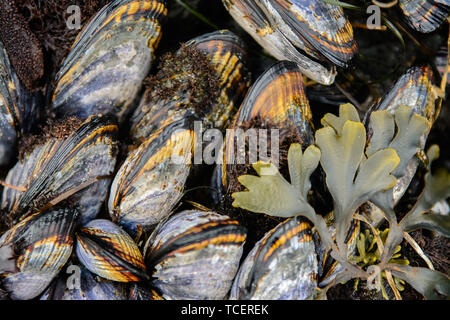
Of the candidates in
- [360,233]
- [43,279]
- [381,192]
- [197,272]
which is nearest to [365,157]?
[381,192]

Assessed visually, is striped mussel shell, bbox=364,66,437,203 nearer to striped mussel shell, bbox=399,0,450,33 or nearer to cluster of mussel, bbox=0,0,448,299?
cluster of mussel, bbox=0,0,448,299

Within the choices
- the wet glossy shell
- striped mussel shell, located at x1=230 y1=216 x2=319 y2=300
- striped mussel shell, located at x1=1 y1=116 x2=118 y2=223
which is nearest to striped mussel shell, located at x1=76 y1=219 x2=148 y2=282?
striped mussel shell, located at x1=1 y1=116 x2=118 y2=223

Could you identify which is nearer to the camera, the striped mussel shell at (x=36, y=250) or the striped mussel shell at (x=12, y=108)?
the striped mussel shell at (x=36, y=250)

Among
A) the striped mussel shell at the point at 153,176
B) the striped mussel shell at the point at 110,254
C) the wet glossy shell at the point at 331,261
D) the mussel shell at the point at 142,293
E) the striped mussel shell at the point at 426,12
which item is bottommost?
the wet glossy shell at the point at 331,261

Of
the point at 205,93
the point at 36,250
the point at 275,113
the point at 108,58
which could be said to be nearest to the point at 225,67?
the point at 205,93

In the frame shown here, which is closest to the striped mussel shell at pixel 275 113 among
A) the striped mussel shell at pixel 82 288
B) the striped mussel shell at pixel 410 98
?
the striped mussel shell at pixel 410 98

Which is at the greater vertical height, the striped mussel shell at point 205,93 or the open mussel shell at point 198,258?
the striped mussel shell at point 205,93

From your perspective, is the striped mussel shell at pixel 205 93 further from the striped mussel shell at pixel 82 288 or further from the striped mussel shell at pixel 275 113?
the striped mussel shell at pixel 82 288
